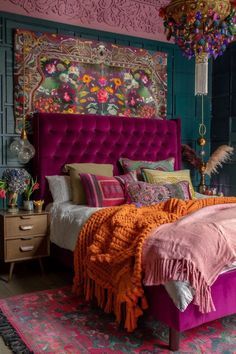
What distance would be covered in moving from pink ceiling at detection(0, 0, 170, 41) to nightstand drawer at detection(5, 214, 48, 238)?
7.15ft

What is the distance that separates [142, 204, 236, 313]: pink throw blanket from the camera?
2.31 metres

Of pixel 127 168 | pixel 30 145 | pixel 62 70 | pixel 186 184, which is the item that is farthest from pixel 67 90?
pixel 186 184

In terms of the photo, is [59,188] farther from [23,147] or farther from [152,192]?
[152,192]

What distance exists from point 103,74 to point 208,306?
319 centimetres

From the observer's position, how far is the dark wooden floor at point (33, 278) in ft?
11.4

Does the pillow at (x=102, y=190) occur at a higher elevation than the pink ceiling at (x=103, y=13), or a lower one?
lower

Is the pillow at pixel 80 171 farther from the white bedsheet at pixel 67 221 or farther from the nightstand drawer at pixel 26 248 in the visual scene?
the nightstand drawer at pixel 26 248

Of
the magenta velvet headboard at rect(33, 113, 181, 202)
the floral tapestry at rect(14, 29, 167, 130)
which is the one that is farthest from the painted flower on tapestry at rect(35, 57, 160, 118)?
the magenta velvet headboard at rect(33, 113, 181, 202)

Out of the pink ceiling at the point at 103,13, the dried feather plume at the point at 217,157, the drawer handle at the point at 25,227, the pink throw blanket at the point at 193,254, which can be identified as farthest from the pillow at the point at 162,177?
the pink ceiling at the point at 103,13

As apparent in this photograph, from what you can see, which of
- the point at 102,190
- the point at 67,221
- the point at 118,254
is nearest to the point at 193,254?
the point at 118,254

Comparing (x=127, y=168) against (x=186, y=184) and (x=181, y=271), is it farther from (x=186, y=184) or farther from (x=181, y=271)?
(x=181, y=271)

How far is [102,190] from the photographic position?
389cm

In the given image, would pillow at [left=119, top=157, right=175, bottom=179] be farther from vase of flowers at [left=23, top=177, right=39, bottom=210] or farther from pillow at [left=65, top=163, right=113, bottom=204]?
vase of flowers at [left=23, top=177, right=39, bottom=210]

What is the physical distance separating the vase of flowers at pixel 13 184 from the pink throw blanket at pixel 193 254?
1748mm
